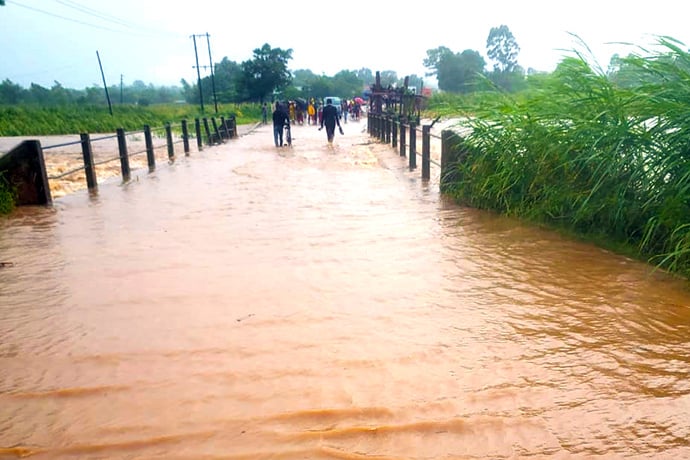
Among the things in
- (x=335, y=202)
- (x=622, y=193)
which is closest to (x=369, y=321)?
(x=622, y=193)

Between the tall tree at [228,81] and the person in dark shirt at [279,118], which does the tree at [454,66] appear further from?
the person in dark shirt at [279,118]

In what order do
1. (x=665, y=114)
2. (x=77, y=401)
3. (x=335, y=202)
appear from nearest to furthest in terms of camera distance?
1. (x=77, y=401)
2. (x=665, y=114)
3. (x=335, y=202)

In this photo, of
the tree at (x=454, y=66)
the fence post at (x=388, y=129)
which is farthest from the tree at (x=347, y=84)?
the fence post at (x=388, y=129)

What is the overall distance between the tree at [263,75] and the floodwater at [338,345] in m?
64.4

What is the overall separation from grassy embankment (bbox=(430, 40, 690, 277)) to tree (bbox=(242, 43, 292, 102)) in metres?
63.3

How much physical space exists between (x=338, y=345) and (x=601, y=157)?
12.0 feet

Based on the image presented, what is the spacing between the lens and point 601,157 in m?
5.49

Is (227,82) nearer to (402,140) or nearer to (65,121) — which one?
(65,121)

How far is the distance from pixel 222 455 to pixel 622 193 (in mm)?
4431

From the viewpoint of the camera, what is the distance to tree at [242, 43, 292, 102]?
222 feet

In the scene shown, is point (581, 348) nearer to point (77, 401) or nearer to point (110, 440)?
point (110, 440)

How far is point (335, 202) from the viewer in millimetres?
8094

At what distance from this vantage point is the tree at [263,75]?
67.8 meters

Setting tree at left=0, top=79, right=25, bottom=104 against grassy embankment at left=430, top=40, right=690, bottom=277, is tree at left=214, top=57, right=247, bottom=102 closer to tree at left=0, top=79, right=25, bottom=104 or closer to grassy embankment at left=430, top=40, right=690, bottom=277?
tree at left=0, top=79, right=25, bottom=104
